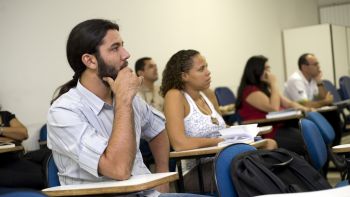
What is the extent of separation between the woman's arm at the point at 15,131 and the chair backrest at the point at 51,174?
2.44 meters

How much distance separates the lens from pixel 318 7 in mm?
12055

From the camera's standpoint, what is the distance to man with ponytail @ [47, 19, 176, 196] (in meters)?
2.10

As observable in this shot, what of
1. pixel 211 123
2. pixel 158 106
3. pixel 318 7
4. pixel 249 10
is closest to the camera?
pixel 211 123

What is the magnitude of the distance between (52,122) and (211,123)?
1.69m

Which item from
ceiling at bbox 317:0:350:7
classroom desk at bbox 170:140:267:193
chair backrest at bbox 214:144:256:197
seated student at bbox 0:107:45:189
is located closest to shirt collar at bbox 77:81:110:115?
chair backrest at bbox 214:144:256:197

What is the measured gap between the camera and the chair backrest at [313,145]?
3258 millimetres

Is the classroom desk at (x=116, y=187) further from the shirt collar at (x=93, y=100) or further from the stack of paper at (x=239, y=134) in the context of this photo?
the stack of paper at (x=239, y=134)

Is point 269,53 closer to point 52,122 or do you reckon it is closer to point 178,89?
point 178,89

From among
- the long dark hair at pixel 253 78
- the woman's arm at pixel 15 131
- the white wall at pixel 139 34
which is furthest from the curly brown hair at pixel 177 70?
the white wall at pixel 139 34

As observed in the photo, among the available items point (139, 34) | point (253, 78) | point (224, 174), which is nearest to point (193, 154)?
point (224, 174)

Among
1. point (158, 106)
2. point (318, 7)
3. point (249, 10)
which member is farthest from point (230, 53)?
point (318, 7)

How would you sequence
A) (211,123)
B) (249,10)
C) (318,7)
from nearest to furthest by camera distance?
1. (211,123)
2. (249,10)
3. (318,7)

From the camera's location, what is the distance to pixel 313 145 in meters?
3.28

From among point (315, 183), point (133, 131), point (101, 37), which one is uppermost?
point (101, 37)
